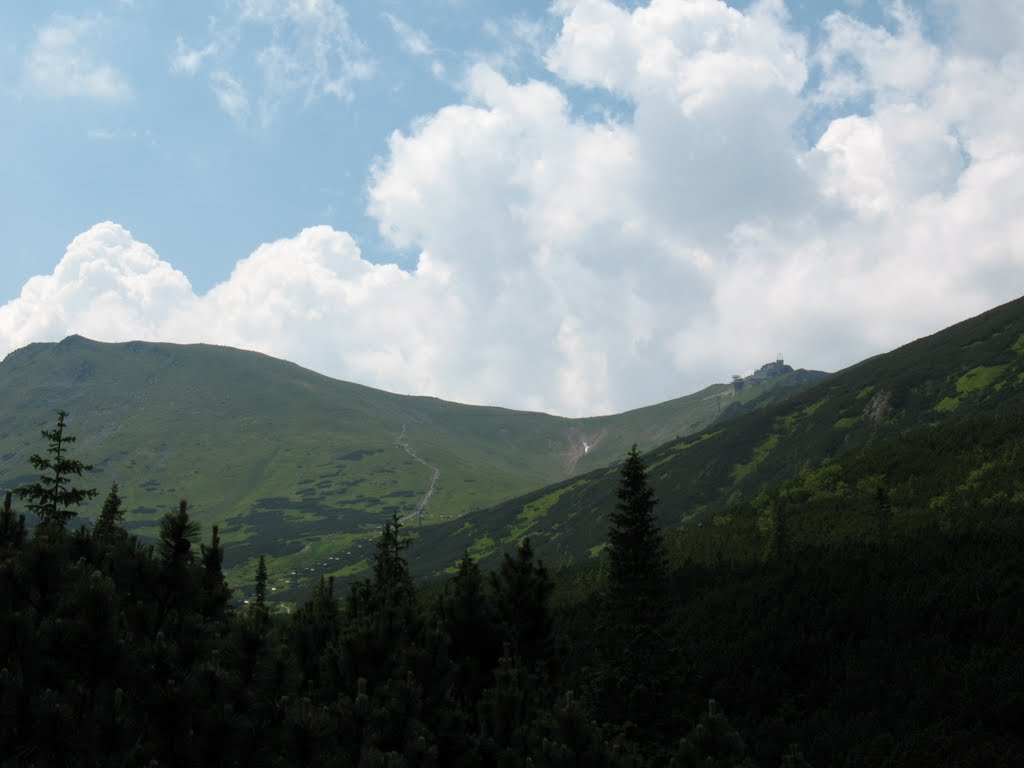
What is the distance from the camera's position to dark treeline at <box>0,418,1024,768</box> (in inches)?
334

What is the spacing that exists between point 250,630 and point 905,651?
25.9 meters

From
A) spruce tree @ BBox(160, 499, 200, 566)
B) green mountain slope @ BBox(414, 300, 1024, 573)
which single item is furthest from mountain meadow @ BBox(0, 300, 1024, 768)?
green mountain slope @ BBox(414, 300, 1024, 573)

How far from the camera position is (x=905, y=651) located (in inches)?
1072

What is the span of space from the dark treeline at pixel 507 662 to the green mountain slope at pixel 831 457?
27.8 metres

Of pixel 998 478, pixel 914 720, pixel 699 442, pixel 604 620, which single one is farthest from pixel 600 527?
pixel 914 720

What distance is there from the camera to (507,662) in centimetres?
1304

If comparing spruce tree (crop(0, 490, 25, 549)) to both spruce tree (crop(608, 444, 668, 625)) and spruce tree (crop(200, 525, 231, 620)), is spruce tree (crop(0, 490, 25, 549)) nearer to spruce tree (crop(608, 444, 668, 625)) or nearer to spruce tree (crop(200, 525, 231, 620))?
spruce tree (crop(200, 525, 231, 620))

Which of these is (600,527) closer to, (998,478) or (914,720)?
(998,478)

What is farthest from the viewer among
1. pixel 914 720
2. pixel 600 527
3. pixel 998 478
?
pixel 600 527

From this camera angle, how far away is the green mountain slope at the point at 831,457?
69312mm

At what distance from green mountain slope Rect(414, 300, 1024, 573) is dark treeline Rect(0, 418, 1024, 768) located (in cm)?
2781

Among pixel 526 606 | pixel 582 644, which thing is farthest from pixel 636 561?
pixel 526 606

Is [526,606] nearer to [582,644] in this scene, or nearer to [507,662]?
[507,662]

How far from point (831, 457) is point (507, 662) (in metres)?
101
